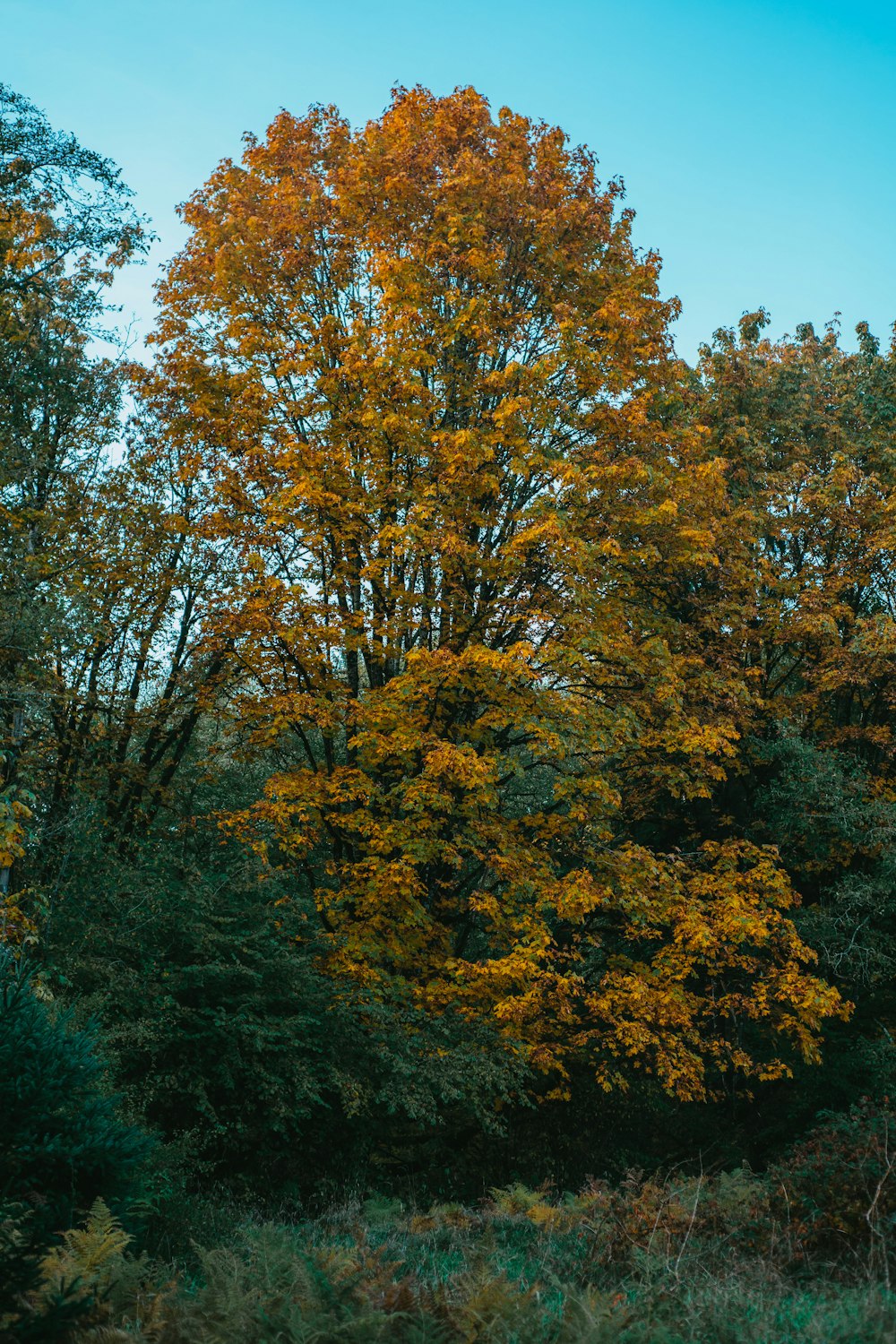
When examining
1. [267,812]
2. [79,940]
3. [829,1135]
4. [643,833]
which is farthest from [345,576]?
[829,1135]

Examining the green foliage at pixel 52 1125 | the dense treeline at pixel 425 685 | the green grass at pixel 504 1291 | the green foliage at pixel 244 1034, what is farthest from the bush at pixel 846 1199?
the green foliage at pixel 52 1125

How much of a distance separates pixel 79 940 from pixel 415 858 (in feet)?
11.5

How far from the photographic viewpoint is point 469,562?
41.1 feet

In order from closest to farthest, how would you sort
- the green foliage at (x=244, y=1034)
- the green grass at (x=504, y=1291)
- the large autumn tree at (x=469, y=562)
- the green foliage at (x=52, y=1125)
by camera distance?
the green grass at (x=504, y=1291) → the green foliage at (x=52, y=1125) → the green foliage at (x=244, y=1034) → the large autumn tree at (x=469, y=562)

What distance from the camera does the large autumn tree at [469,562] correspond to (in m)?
11.8

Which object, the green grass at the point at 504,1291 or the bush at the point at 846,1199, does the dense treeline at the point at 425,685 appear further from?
the green grass at the point at 504,1291

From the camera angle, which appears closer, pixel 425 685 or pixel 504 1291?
pixel 504 1291

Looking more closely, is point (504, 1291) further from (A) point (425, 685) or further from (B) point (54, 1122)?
(A) point (425, 685)

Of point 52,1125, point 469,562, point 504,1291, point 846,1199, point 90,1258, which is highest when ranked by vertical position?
point 469,562

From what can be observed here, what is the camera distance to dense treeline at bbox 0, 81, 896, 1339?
10.7 m

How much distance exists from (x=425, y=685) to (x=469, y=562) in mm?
1817

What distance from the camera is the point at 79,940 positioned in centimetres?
977

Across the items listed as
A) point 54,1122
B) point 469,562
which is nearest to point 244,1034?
point 54,1122

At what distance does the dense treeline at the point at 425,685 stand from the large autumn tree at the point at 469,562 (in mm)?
76
